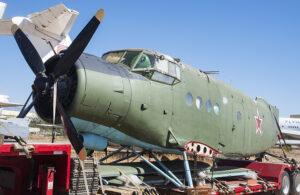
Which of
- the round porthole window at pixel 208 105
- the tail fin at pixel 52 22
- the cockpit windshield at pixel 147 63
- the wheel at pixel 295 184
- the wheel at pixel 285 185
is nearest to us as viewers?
the cockpit windshield at pixel 147 63

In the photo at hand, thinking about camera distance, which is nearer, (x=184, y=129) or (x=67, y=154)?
(x=67, y=154)

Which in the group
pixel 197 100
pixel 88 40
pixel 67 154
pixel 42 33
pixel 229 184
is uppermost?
pixel 42 33

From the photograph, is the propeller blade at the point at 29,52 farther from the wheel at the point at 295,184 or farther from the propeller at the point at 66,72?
the wheel at the point at 295,184

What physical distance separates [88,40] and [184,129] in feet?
12.2

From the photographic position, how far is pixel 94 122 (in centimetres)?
862

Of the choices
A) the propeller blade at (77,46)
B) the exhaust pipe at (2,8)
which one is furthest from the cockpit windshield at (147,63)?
the exhaust pipe at (2,8)

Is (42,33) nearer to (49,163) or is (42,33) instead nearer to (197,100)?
(197,100)

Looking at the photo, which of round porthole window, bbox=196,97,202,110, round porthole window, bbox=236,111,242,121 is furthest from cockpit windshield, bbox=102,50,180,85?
round porthole window, bbox=236,111,242,121

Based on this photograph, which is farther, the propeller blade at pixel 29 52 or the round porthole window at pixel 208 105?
the round porthole window at pixel 208 105

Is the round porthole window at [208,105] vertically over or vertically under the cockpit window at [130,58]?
under

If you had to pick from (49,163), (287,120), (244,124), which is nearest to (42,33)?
(244,124)

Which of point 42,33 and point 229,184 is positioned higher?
point 42,33

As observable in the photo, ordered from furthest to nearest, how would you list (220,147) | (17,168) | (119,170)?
(220,147) → (119,170) → (17,168)

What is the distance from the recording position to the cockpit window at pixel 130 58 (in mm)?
9852
